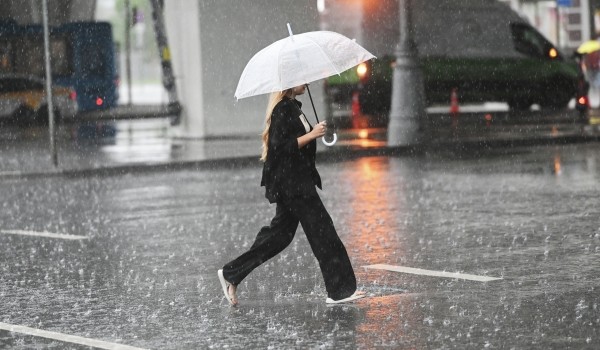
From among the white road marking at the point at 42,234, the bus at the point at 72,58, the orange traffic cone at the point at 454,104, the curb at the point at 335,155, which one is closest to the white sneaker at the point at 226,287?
the white road marking at the point at 42,234

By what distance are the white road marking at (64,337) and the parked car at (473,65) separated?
2716 cm

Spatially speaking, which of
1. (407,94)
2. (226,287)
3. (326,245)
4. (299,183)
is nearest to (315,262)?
(226,287)

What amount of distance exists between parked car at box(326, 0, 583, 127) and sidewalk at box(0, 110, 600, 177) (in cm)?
272

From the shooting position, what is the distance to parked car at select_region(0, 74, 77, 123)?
39469mm

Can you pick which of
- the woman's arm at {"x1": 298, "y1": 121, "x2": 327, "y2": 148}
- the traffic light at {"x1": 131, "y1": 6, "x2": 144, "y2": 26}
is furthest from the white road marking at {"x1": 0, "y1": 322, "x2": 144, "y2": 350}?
the traffic light at {"x1": 131, "y1": 6, "x2": 144, "y2": 26}

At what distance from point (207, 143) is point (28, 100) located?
46.4 ft

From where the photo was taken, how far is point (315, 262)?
11141mm

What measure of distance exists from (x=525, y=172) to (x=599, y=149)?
13.3 ft

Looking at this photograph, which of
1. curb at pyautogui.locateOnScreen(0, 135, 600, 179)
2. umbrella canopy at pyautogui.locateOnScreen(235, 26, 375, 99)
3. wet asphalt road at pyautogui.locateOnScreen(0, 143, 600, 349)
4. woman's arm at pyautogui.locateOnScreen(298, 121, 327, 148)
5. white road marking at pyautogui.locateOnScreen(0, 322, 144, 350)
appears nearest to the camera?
white road marking at pyautogui.locateOnScreen(0, 322, 144, 350)

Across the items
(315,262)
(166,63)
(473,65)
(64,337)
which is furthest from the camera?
(473,65)

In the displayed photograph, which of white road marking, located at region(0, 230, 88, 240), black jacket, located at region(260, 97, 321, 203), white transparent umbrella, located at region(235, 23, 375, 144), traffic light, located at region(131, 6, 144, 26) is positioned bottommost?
white road marking, located at region(0, 230, 88, 240)

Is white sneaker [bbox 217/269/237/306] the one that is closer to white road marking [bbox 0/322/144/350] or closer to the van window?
white road marking [bbox 0/322/144/350]

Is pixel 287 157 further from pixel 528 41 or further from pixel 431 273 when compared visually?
pixel 528 41

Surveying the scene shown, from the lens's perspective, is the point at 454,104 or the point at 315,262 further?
the point at 454,104
